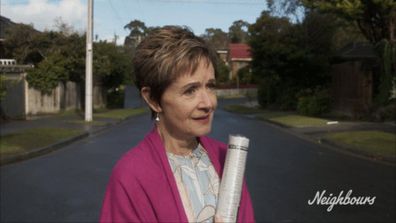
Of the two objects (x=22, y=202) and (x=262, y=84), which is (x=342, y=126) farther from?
(x=262, y=84)

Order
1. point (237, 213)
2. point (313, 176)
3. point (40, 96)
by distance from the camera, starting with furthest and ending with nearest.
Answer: point (40, 96) → point (313, 176) → point (237, 213)

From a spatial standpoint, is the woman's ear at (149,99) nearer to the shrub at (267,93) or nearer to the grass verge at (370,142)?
the grass verge at (370,142)

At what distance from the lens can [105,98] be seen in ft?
149

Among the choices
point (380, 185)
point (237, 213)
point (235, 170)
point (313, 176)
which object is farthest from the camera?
point (313, 176)

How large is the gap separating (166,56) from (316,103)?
96.2 feet

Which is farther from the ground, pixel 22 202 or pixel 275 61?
pixel 275 61

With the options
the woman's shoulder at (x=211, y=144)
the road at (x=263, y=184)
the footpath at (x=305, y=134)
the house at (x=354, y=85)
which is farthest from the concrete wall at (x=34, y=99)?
the woman's shoulder at (x=211, y=144)

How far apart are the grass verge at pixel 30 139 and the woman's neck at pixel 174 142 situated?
37.9 feet

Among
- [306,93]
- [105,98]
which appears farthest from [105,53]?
[306,93]

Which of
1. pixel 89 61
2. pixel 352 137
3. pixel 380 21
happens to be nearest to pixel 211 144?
pixel 352 137

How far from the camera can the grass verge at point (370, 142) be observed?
45.8 feet

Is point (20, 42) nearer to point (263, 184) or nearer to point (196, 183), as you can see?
point (263, 184)

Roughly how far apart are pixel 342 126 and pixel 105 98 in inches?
1051

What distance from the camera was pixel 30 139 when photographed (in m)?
16.6
